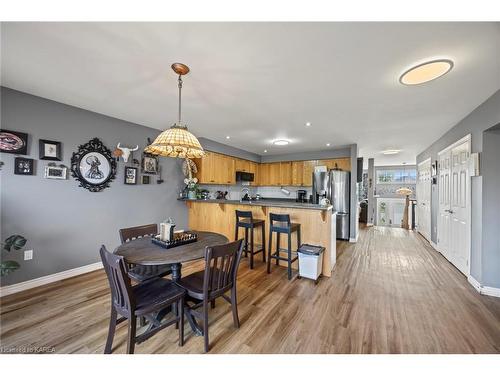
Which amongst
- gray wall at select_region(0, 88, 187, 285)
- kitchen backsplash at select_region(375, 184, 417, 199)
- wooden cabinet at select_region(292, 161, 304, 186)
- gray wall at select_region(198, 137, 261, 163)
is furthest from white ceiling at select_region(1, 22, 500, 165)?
kitchen backsplash at select_region(375, 184, 417, 199)

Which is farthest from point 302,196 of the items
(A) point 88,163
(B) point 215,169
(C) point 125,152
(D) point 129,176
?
(A) point 88,163

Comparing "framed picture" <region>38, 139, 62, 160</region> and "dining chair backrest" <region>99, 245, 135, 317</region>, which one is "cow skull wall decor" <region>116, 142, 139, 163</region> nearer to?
"framed picture" <region>38, 139, 62, 160</region>

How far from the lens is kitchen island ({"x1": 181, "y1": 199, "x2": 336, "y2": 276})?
2990mm

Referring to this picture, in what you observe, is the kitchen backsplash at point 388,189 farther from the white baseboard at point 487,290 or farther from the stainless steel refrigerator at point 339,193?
the white baseboard at point 487,290

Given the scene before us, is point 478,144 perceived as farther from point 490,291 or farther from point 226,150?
point 226,150

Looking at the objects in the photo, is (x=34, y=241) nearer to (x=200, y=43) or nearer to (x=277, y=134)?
(x=200, y=43)

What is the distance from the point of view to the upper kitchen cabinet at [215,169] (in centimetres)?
460

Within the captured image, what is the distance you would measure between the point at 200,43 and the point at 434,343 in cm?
305

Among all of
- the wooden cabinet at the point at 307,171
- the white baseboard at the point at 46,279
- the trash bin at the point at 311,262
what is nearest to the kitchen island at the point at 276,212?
the trash bin at the point at 311,262

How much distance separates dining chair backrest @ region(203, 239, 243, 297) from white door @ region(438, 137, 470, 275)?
3405 mm

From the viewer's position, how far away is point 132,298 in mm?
1359

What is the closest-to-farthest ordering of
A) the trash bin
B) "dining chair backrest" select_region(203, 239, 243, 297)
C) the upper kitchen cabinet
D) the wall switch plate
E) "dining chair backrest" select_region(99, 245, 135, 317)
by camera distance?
"dining chair backrest" select_region(99, 245, 135, 317) → "dining chair backrest" select_region(203, 239, 243, 297) → the wall switch plate → the trash bin → the upper kitchen cabinet

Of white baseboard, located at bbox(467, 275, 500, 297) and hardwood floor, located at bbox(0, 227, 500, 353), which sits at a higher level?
white baseboard, located at bbox(467, 275, 500, 297)
